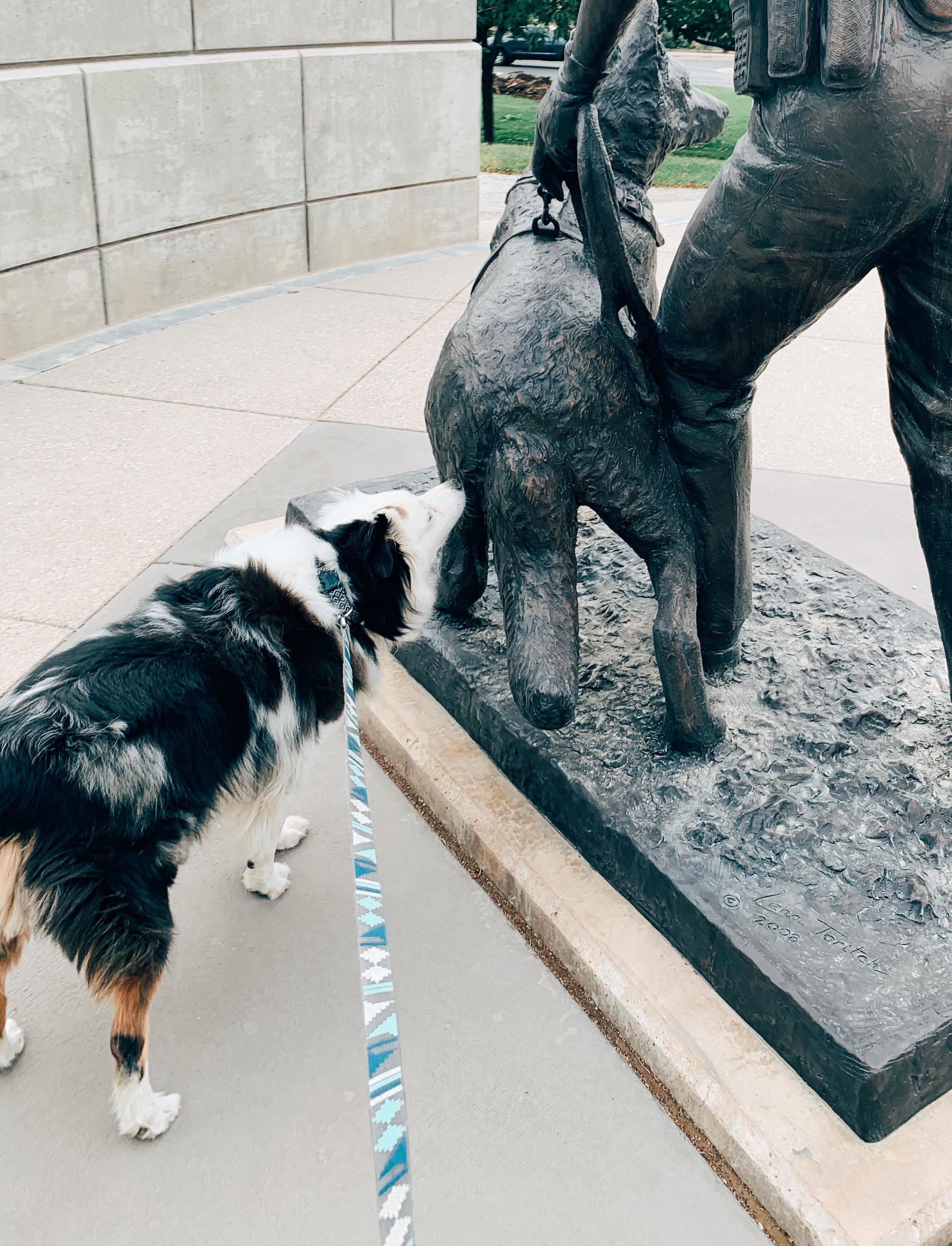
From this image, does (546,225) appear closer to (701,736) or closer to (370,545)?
(370,545)

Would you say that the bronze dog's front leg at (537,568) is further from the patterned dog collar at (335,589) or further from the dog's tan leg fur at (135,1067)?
the dog's tan leg fur at (135,1067)

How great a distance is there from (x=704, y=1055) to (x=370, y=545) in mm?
1265

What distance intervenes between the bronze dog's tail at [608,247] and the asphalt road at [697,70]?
66.7 feet

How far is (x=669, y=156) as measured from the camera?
34.6 ft

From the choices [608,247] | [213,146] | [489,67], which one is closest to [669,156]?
[213,146]

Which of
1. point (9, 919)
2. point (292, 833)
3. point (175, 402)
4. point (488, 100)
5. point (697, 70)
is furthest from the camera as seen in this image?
point (697, 70)

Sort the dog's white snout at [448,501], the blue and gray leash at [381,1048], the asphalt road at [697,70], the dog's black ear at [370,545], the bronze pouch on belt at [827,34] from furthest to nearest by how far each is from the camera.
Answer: the asphalt road at [697,70] → the dog's white snout at [448,501] → the dog's black ear at [370,545] → the bronze pouch on belt at [827,34] → the blue and gray leash at [381,1048]

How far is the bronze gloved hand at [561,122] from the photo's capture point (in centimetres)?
229

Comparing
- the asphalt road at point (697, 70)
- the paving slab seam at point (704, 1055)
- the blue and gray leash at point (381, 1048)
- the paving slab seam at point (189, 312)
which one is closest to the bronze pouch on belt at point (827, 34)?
the blue and gray leash at point (381, 1048)

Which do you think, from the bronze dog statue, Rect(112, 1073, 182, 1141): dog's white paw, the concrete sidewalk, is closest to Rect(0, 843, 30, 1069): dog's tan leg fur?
the concrete sidewalk

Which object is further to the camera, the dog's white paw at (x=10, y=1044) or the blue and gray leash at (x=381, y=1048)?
the dog's white paw at (x=10, y=1044)

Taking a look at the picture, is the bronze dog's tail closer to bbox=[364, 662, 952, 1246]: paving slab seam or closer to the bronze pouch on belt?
the bronze pouch on belt

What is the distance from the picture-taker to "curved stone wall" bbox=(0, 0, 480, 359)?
5.90m

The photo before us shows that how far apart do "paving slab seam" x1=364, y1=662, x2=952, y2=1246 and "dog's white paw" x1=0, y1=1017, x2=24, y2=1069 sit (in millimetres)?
1134
